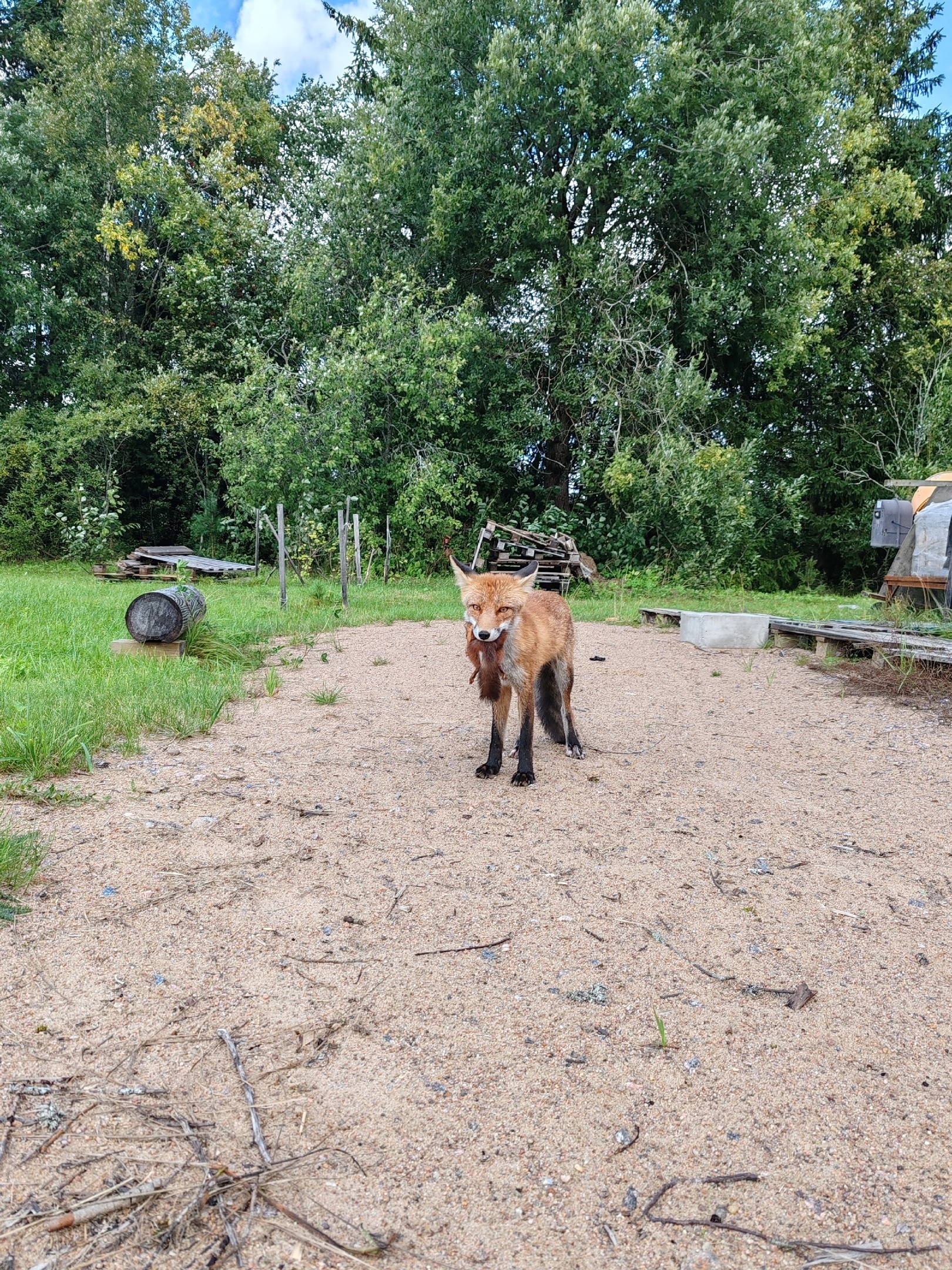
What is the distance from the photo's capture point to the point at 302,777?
4.25 metres

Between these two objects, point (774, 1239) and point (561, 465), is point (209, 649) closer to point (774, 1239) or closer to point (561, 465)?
point (774, 1239)

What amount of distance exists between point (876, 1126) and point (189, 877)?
7.76ft

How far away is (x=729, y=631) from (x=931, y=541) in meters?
3.82

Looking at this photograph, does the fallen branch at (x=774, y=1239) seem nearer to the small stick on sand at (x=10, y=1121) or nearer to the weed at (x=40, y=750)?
the small stick on sand at (x=10, y=1121)

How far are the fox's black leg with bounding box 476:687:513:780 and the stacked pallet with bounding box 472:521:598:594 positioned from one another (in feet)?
36.7

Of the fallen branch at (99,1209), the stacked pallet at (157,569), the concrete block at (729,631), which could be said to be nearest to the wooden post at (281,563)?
the concrete block at (729,631)

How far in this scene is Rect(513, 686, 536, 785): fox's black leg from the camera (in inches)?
167

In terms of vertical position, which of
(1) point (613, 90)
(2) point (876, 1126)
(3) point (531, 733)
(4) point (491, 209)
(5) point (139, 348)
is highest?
(1) point (613, 90)

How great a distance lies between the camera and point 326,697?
5914 mm

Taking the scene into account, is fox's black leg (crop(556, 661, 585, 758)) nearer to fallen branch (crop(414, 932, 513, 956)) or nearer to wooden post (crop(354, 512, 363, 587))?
fallen branch (crop(414, 932, 513, 956))

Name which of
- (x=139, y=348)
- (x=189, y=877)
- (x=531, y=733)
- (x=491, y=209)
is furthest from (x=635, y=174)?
(x=189, y=877)

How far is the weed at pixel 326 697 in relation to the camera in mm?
5906

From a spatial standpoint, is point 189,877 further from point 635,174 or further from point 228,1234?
point 635,174

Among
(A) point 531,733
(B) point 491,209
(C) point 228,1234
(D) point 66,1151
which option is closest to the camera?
(C) point 228,1234
